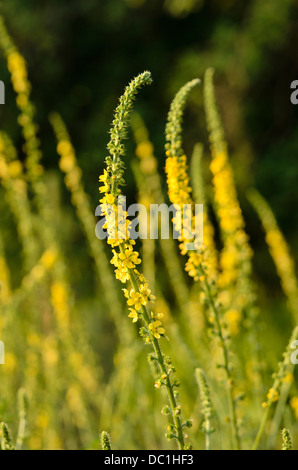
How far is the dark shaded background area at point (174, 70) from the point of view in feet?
30.9

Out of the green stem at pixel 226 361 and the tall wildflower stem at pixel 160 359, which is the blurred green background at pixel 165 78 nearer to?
the green stem at pixel 226 361

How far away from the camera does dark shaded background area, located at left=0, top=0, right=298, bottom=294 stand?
941 centimetres

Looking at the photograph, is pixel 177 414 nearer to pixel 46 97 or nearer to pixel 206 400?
pixel 206 400

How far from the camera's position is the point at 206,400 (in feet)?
5.63

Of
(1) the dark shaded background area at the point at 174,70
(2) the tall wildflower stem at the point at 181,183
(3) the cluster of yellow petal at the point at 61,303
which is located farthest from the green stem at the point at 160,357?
(1) the dark shaded background area at the point at 174,70

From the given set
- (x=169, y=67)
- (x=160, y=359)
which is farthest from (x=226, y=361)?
(x=169, y=67)

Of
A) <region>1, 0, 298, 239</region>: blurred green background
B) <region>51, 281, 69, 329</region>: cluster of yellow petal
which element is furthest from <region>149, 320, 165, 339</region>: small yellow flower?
<region>1, 0, 298, 239</region>: blurred green background

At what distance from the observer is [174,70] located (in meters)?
10.1

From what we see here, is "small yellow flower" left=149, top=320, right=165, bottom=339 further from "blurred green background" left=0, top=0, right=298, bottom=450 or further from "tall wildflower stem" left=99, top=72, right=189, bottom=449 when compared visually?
"blurred green background" left=0, top=0, right=298, bottom=450

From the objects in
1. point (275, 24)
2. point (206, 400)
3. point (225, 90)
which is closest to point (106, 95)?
point (225, 90)

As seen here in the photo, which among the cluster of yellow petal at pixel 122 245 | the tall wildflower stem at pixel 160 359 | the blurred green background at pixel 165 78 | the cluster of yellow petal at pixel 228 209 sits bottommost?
the tall wildflower stem at pixel 160 359

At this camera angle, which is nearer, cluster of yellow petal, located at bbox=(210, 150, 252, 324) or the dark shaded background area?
cluster of yellow petal, located at bbox=(210, 150, 252, 324)

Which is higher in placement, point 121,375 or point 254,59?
point 254,59

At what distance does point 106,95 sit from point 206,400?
9046 mm
